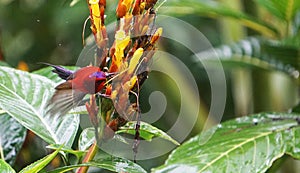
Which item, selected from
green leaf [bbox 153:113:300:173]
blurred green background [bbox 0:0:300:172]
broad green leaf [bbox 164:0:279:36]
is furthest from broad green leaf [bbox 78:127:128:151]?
broad green leaf [bbox 164:0:279:36]

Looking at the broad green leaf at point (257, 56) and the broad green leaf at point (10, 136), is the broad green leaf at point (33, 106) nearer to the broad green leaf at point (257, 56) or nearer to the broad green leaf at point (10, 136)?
the broad green leaf at point (10, 136)

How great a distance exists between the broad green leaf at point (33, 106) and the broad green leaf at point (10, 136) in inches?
4.1

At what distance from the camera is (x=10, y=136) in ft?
2.55

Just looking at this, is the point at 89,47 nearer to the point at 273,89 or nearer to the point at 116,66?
the point at 116,66

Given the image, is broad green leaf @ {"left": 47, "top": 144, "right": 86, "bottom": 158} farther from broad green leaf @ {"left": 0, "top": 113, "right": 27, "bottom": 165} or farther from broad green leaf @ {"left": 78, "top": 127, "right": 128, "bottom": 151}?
broad green leaf @ {"left": 0, "top": 113, "right": 27, "bottom": 165}

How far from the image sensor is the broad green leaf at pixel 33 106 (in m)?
0.62

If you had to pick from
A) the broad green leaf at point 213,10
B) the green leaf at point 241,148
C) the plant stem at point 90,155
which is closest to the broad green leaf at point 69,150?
the plant stem at point 90,155

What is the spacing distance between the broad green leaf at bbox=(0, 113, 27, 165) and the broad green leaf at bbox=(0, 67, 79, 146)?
0.10m

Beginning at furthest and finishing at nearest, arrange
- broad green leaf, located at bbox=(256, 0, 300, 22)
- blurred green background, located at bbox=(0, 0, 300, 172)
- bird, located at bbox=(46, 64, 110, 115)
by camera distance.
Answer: blurred green background, located at bbox=(0, 0, 300, 172), broad green leaf, located at bbox=(256, 0, 300, 22), bird, located at bbox=(46, 64, 110, 115)

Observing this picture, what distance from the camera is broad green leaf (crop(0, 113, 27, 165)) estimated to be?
77cm

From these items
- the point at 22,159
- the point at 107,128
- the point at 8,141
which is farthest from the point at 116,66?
the point at 22,159

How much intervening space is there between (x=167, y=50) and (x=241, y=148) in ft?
2.52

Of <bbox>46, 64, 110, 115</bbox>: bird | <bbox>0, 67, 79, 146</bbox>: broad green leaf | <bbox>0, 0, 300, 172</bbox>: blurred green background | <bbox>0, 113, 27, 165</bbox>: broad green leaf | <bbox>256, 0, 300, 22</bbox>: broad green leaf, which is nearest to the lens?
<bbox>46, 64, 110, 115</bbox>: bird

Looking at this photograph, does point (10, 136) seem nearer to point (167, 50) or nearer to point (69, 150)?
point (69, 150)
